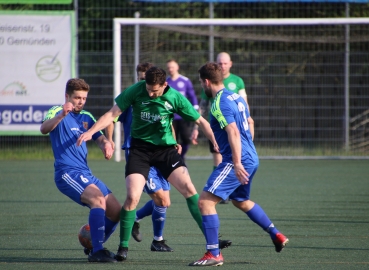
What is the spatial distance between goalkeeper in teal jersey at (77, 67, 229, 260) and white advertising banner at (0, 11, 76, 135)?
32.7ft

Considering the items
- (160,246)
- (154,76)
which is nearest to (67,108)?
(154,76)

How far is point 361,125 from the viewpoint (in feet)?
54.1

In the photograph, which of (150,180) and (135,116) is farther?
(150,180)

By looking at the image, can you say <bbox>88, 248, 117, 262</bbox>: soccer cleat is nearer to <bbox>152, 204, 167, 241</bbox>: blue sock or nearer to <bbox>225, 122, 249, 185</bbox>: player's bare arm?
<bbox>152, 204, 167, 241</bbox>: blue sock

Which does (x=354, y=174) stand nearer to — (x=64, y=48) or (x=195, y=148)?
(x=195, y=148)

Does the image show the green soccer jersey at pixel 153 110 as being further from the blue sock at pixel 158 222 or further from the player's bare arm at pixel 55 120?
the blue sock at pixel 158 222

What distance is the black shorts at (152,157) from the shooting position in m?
6.41

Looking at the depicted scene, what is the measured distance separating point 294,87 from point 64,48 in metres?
5.41

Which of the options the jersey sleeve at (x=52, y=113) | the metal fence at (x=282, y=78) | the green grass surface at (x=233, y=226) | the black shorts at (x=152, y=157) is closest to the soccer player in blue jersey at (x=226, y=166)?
the green grass surface at (x=233, y=226)

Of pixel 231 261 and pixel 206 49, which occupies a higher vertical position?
pixel 206 49

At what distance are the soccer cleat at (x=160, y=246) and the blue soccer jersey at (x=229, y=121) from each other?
1.10 metres

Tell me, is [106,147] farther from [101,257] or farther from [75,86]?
[101,257]

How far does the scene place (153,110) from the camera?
6398 millimetres

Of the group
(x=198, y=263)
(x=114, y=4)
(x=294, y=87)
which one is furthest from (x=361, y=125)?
(x=198, y=263)
